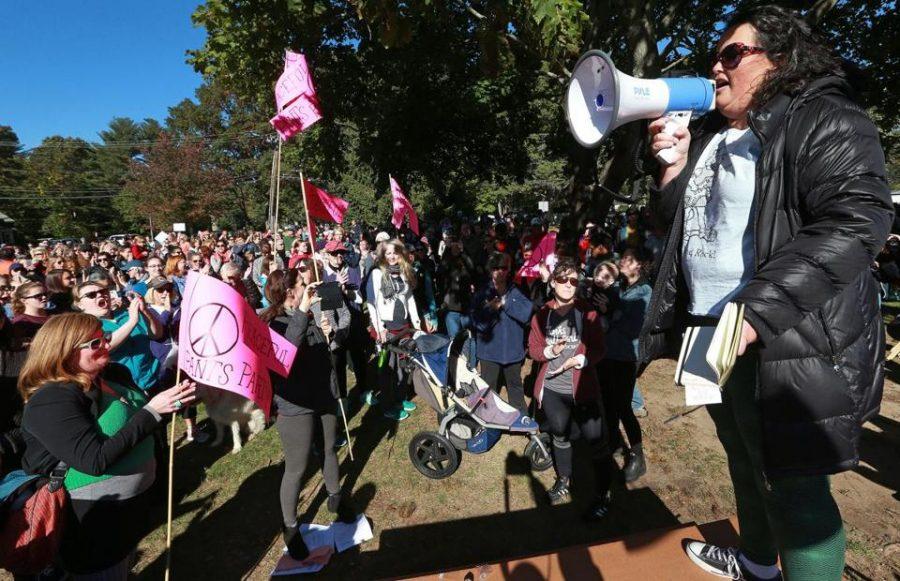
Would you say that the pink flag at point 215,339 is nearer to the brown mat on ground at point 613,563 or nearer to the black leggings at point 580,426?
the brown mat on ground at point 613,563

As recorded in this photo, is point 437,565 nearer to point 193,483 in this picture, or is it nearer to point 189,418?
point 193,483

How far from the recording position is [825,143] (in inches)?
45.6

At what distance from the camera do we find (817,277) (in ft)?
3.54

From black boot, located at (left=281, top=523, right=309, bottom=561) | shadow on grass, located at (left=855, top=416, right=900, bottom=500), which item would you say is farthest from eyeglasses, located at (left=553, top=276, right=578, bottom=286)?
black boot, located at (left=281, top=523, right=309, bottom=561)

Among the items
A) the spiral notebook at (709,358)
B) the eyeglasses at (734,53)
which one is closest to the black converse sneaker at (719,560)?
the spiral notebook at (709,358)

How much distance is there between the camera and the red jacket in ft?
10.5

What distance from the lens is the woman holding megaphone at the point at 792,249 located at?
1089mm

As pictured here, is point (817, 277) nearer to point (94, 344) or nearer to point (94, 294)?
point (94, 344)

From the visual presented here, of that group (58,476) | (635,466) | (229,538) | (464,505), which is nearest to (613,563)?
(464,505)

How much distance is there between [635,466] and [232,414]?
414cm

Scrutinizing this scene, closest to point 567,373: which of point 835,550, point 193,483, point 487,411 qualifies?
point 487,411

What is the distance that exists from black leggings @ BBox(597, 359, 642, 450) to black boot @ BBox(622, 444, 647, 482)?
7 cm

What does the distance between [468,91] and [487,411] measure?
10319mm

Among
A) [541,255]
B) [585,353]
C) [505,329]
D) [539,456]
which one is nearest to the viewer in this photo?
[585,353]
